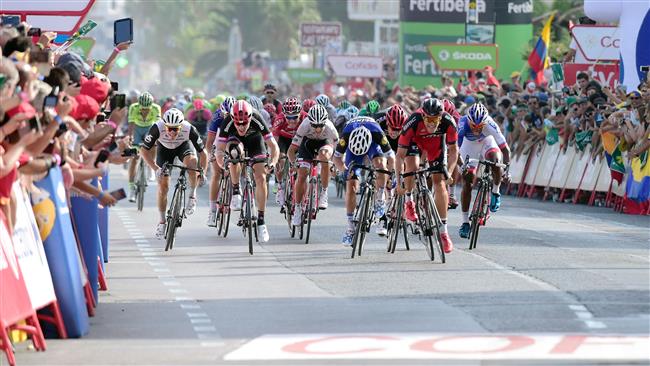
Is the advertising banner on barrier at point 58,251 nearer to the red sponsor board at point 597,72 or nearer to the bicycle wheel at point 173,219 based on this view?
the bicycle wheel at point 173,219

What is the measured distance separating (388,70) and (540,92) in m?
38.3

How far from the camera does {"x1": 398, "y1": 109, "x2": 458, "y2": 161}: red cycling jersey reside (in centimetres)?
1923

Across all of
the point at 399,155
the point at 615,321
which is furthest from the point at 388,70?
the point at 615,321

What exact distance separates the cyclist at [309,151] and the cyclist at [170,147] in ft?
3.97

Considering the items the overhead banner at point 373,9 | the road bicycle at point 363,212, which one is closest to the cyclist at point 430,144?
the road bicycle at point 363,212

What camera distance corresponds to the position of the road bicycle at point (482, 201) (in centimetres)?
2030

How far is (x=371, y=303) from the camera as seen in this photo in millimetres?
14719

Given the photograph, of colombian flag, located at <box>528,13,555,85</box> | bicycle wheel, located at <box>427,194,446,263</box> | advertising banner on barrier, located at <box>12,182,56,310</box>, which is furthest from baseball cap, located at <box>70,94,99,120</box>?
colombian flag, located at <box>528,13,555,85</box>

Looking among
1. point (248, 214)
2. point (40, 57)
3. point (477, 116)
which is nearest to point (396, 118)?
point (477, 116)

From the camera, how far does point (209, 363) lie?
11.5 m

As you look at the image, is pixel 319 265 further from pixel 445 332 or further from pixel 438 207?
pixel 445 332

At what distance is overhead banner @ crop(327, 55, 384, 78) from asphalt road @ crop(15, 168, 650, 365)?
1534 inches

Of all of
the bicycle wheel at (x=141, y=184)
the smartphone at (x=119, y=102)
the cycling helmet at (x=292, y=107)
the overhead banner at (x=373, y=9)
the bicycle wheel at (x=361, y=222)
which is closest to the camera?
the smartphone at (x=119, y=102)

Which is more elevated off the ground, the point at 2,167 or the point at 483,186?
the point at 2,167
